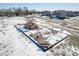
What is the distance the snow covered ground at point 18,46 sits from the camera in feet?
5.68

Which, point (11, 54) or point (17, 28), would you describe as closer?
point (11, 54)

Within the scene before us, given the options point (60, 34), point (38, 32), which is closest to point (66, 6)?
point (60, 34)

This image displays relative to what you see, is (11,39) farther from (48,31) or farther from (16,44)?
(48,31)

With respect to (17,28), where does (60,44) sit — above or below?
below

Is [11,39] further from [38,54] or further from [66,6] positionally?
[66,6]

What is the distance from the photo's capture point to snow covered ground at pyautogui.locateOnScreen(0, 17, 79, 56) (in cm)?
173

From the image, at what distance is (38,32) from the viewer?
182 centimetres

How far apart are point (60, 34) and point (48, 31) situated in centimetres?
17

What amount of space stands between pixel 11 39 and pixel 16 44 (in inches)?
3.8

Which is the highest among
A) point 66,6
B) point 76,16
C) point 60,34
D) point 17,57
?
point 66,6

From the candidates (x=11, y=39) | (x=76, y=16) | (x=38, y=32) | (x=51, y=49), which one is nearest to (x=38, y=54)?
(x=51, y=49)

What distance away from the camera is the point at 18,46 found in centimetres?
177

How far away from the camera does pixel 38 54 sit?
67.9 inches

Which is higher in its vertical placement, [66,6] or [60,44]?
[66,6]
